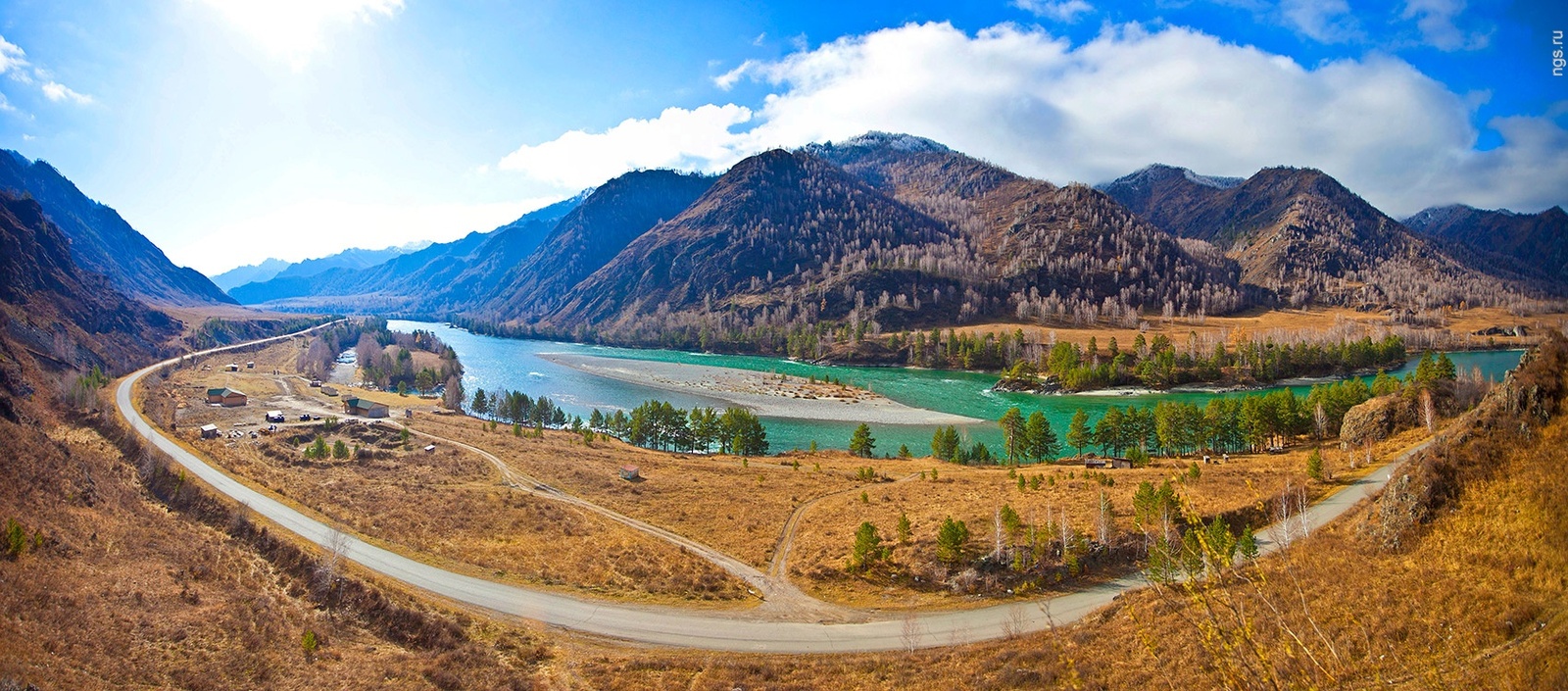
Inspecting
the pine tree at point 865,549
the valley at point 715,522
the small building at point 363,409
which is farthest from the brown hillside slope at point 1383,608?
the small building at point 363,409

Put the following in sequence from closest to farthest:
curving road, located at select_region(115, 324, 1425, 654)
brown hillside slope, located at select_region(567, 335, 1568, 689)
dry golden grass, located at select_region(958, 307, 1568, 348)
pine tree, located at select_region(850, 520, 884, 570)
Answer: brown hillside slope, located at select_region(567, 335, 1568, 689), curving road, located at select_region(115, 324, 1425, 654), pine tree, located at select_region(850, 520, 884, 570), dry golden grass, located at select_region(958, 307, 1568, 348)

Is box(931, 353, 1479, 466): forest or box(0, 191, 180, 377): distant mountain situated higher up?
box(0, 191, 180, 377): distant mountain

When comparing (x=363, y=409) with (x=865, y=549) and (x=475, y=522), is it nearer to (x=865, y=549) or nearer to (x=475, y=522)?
(x=475, y=522)

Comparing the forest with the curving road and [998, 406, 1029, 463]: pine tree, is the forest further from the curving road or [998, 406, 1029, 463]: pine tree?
the curving road

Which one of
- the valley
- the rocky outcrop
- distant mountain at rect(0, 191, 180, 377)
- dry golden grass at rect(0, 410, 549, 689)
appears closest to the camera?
dry golden grass at rect(0, 410, 549, 689)

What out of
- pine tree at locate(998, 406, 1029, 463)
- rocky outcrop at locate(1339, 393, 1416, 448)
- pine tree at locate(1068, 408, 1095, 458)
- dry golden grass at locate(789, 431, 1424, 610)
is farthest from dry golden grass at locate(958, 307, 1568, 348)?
dry golden grass at locate(789, 431, 1424, 610)

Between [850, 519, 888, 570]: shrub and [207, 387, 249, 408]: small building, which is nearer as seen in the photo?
[850, 519, 888, 570]: shrub

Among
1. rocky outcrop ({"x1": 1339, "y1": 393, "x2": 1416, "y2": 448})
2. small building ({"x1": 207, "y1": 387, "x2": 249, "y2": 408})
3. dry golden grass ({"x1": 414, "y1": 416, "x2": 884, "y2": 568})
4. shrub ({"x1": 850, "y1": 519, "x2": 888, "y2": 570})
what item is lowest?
dry golden grass ({"x1": 414, "y1": 416, "x2": 884, "y2": 568})
